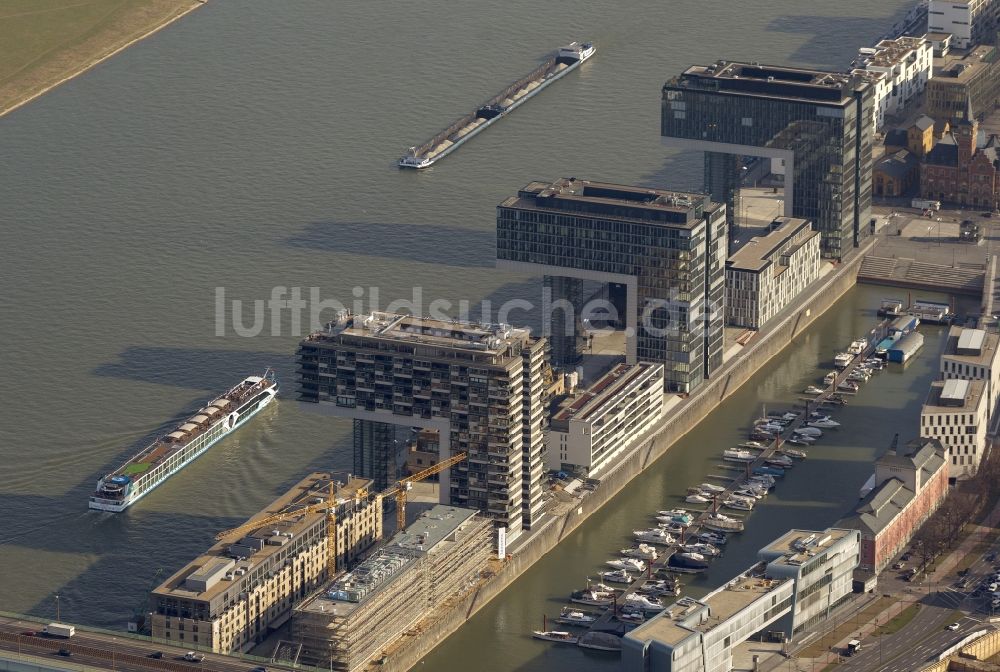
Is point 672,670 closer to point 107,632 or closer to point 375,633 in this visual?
point 375,633

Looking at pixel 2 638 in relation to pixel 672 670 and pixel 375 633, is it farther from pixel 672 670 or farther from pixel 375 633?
pixel 672 670

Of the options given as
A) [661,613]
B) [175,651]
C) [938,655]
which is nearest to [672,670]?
[661,613]

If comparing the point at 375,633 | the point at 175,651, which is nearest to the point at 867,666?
the point at 375,633

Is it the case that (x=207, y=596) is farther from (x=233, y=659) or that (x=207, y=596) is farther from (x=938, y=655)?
(x=938, y=655)

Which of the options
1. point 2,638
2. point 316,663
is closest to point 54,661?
point 2,638

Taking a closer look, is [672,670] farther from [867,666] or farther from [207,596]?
[207,596]
